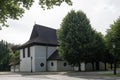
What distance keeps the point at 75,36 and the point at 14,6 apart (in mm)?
33546

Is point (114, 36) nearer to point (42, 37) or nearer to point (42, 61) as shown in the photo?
point (42, 61)

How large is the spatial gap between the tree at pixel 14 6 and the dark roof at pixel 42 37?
4349 cm

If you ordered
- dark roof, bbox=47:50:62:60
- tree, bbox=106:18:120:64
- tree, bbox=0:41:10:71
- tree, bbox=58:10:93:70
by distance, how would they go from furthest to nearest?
tree, bbox=0:41:10:71, dark roof, bbox=47:50:62:60, tree, bbox=58:10:93:70, tree, bbox=106:18:120:64

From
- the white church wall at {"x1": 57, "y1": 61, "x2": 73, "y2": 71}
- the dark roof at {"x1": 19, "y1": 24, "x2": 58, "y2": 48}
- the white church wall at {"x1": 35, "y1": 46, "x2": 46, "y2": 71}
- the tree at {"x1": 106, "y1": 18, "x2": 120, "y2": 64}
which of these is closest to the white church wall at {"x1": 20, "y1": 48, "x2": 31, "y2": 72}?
the white church wall at {"x1": 35, "y1": 46, "x2": 46, "y2": 71}

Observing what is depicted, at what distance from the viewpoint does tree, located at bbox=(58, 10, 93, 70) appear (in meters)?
49.8

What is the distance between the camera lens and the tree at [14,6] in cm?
1540

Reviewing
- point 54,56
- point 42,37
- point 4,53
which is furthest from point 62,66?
point 4,53

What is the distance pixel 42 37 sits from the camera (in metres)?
65.3

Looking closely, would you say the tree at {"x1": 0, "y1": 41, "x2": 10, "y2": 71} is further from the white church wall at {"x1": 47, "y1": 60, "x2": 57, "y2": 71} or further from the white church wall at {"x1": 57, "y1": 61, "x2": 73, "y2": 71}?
the white church wall at {"x1": 57, "y1": 61, "x2": 73, "y2": 71}

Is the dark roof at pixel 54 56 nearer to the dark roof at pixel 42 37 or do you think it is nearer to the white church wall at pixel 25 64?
the dark roof at pixel 42 37

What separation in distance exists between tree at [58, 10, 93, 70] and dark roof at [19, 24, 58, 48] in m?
12.1

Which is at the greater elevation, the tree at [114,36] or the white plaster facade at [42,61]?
the tree at [114,36]

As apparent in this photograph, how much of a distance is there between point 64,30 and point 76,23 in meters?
2.45

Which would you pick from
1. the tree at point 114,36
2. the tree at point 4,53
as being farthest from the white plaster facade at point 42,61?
the tree at point 114,36
